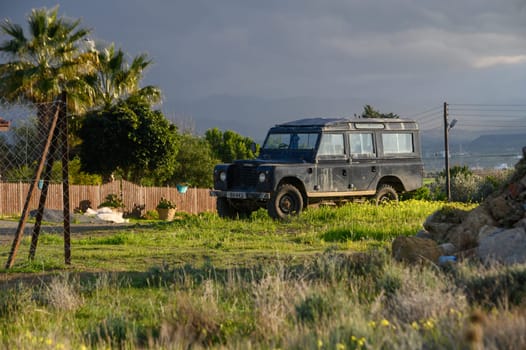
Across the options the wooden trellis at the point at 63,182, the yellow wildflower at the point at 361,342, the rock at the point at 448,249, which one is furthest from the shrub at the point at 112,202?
the yellow wildflower at the point at 361,342

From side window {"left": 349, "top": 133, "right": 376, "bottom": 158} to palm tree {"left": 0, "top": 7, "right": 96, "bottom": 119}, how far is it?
2160 cm

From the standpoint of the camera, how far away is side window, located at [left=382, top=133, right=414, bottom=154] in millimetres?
21594

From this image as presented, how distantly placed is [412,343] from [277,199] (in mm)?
14369

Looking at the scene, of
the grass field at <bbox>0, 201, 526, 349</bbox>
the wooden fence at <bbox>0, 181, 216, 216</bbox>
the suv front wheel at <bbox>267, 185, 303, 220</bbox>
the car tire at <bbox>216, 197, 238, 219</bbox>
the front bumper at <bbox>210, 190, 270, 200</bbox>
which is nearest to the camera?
the grass field at <bbox>0, 201, 526, 349</bbox>

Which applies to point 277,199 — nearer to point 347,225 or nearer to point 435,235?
point 347,225

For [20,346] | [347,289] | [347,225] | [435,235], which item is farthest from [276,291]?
[347,225]

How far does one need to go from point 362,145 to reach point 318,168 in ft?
5.55

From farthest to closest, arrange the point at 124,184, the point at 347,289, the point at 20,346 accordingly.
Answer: the point at 124,184 < the point at 347,289 < the point at 20,346

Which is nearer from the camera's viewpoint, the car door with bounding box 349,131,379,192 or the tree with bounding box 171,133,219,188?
the car door with bounding box 349,131,379,192

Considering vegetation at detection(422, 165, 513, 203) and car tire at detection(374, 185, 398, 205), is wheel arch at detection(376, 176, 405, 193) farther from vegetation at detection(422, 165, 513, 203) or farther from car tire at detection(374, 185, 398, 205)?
vegetation at detection(422, 165, 513, 203)

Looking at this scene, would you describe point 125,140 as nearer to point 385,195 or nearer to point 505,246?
point 385,195

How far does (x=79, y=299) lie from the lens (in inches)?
336

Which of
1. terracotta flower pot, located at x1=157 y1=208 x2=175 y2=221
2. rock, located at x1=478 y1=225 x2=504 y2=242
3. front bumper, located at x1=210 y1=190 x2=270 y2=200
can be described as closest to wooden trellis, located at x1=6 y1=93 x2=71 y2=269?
rock, located at x1=478 y1=225 x2=504 y2=242

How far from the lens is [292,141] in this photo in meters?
20.8
